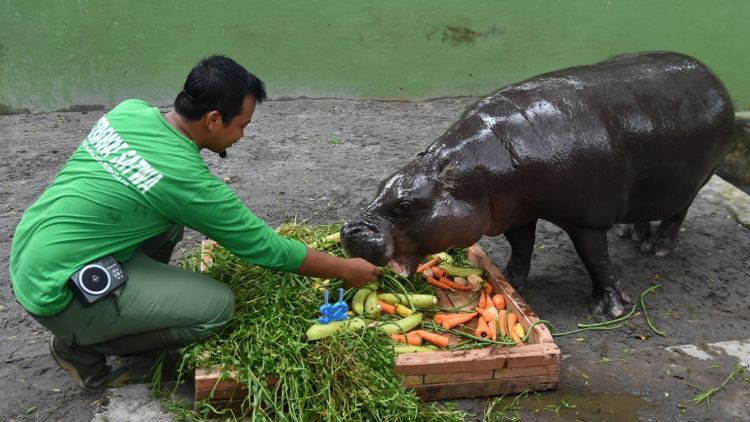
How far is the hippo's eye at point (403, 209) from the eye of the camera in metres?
3.44

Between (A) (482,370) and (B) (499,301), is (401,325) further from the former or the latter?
(B) (499,301)

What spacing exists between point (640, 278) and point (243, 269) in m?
2.52

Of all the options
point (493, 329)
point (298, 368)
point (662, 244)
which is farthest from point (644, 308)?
point (298, 368)

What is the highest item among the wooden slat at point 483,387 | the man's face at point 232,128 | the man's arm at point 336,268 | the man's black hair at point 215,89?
the man's black hair at point 215,89

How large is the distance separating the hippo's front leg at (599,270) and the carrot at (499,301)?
513 millimetres

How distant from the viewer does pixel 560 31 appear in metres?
8.13

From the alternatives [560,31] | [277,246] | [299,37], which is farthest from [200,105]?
[560,31]

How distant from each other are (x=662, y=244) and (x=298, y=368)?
3008 millimetres

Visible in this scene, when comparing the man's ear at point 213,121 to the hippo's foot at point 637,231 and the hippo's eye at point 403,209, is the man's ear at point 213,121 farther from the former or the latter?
the hippo's foot at point 637,231

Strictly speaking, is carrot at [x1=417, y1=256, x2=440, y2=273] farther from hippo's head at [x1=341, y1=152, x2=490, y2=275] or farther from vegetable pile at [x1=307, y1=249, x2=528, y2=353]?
hippo's head at [x1=341, y1=152, x2=490, y2=275]

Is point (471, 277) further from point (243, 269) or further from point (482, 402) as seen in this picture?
point (243, 269)

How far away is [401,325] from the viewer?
136 inches

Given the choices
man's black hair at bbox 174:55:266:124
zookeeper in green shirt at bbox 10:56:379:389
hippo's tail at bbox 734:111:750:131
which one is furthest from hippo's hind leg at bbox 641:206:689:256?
hippo's tail at bbox 734:111:750:131

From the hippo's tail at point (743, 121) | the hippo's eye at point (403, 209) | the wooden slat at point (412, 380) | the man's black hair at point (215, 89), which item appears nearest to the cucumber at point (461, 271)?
A: the hippo's eye at point (403, 209)
